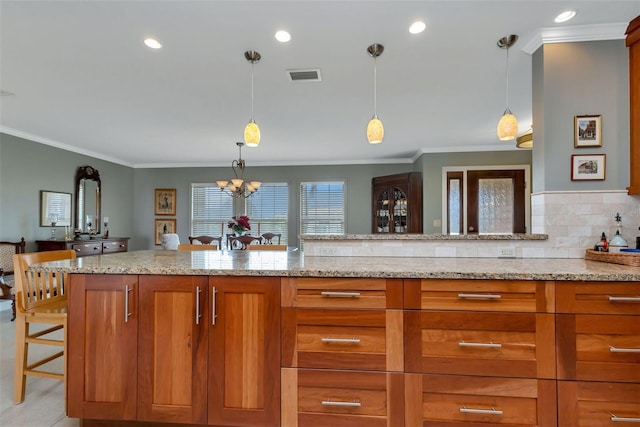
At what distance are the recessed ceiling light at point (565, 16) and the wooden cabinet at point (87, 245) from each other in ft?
19.7

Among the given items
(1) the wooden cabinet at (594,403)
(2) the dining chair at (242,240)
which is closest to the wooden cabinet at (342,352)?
(1) the wooden cabinet at (594,403)

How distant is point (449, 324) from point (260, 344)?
92 cm

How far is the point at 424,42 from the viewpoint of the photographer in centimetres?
216

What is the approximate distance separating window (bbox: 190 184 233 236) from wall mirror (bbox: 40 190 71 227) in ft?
7.35

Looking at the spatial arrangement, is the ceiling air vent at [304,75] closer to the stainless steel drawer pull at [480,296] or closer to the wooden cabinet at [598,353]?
the stainless steel drawer pull at [480,296]

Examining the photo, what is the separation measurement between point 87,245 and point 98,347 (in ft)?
13.8

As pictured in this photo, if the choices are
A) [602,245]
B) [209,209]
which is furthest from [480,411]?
[209,209]

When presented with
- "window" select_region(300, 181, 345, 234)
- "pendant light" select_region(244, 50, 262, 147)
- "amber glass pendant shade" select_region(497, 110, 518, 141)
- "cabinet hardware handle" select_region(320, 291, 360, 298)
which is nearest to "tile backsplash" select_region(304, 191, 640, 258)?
"amber glass pendant shade" select_region(497, 110, 518, 141)

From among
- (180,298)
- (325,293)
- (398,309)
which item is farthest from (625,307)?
(180,298)

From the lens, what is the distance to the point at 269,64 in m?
2.47

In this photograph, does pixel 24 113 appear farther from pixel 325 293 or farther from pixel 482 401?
pixel 482 401

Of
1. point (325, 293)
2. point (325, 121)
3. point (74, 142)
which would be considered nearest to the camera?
point (325, 293)

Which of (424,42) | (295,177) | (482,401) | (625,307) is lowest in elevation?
(482,401)

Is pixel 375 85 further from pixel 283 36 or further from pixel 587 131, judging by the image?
pixel 587 131
